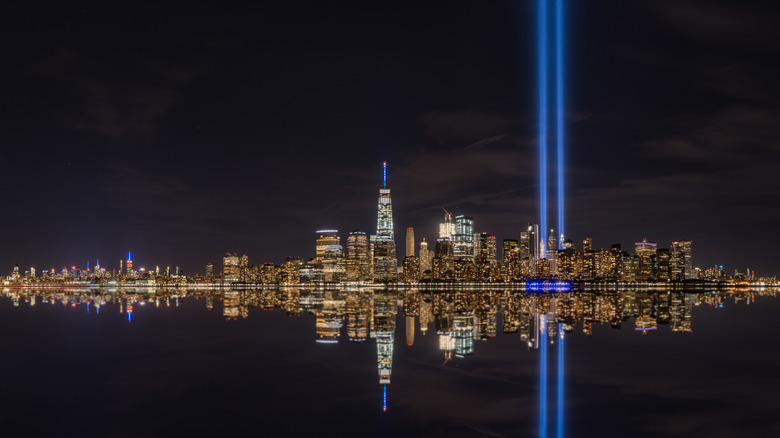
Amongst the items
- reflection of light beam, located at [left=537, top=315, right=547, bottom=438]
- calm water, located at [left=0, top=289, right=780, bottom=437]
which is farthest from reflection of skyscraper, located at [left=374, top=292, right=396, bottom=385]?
reflection of light beam, located at [left=537, top=315, right=547, bottom=438]

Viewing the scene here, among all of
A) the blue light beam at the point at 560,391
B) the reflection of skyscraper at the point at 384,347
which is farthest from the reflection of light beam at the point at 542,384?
the reflection of skyscraper at the point at 384,347

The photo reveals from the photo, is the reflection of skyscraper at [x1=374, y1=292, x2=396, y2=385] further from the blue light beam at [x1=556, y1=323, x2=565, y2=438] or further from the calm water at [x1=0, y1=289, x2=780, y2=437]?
the blue light beam at [x1=556, y1=323, x2=565, y2=438]

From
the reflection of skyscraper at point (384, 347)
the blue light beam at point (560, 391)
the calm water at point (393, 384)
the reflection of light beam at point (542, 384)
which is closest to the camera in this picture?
the blue light beam at point (560, 391)

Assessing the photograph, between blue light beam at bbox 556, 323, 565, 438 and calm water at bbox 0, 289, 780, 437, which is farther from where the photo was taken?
calm water at bbox 0, 289, 780, 437

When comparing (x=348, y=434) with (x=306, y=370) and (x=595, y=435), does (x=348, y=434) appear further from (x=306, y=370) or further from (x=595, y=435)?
(x=306, y=370)

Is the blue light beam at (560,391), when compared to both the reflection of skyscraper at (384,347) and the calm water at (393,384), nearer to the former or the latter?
the calm water at (393,384)

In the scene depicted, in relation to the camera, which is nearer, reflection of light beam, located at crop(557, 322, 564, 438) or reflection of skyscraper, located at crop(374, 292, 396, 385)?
reflection of light beam, located at crop(557, 322, 564, 438)

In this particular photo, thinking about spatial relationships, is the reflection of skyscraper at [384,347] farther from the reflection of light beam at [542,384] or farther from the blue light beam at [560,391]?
the blue light beam at [560,391]

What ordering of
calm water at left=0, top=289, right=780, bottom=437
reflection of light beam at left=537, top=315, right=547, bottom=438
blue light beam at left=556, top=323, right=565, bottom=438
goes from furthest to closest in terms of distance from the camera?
calm water at left=0, top=289, right=780, bottom=437, reflection of light beam at left=537, top=315, right=547, bottom=438, blue light beam at left=556, top=323, right=565, bottom=438

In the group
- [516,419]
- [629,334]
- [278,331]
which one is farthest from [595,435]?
[278,331]

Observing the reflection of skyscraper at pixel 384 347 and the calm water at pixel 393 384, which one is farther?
the reflection of skyscraper at pixel 384 347

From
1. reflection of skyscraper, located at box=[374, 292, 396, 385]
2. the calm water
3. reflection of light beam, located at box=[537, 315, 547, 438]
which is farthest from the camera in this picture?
reflection of skyscraper, located at box=[374, 292, 396, 385]

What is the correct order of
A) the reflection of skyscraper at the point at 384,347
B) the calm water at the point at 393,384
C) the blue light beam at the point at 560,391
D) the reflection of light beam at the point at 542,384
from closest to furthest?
the blue light beam at the point at 560,391 → the reflection of light beam at the point at 542,384 → the calm water at the point at 393,384 → the reflection of skyscraper at the point at 384,347

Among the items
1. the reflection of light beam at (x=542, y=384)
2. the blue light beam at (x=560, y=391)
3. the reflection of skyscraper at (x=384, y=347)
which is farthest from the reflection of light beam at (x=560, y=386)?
the reflection of skyscraper at (x=384, y=347)
